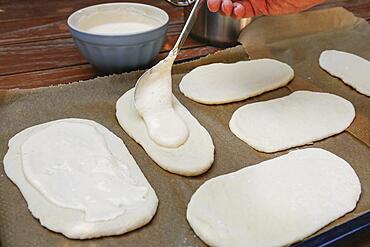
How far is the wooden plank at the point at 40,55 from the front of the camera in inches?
46.2

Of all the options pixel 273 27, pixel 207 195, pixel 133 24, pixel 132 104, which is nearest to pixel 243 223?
pixel 207 195

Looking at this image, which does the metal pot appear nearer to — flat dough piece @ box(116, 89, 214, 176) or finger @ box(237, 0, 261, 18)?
finger @ box(237, 0, 261, 18)

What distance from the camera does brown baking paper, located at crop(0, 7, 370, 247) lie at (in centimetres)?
72

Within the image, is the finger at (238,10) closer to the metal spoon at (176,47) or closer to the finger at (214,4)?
the finger at (214,4)

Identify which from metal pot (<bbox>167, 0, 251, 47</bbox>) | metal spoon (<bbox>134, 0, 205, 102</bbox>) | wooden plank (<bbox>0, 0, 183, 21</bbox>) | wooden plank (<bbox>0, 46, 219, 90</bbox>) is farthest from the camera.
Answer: wooden plank (<bbox>0, 0, 183, 21</bbox>)

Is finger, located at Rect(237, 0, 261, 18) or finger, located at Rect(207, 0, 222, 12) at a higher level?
finger, located at Rect(207, 0, 222, 12)

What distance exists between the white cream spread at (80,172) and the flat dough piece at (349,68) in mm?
653

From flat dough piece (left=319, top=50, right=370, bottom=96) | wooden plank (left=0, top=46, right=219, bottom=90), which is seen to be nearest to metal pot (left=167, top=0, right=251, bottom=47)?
wooden plank (left=0, top=46, right=219, bottom=90)

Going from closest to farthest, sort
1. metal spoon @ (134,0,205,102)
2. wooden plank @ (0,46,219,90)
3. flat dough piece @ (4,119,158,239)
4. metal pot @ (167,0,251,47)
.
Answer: flat dough piece @ (4,119,158,239) → metal spoon @ (134,0,205,102) → wooden plank @ (0,46,219,90) → metal pot @ (167,0,251,47)

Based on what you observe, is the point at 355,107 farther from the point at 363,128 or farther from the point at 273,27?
the point at 273,27

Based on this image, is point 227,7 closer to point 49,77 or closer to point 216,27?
point 216,27

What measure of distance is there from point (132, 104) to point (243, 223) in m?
0.41

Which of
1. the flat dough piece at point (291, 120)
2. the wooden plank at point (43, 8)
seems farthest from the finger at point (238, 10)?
the wooden plank at point (43, 8)

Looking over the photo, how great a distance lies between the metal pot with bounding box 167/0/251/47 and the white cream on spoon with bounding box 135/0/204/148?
29 centimetres
